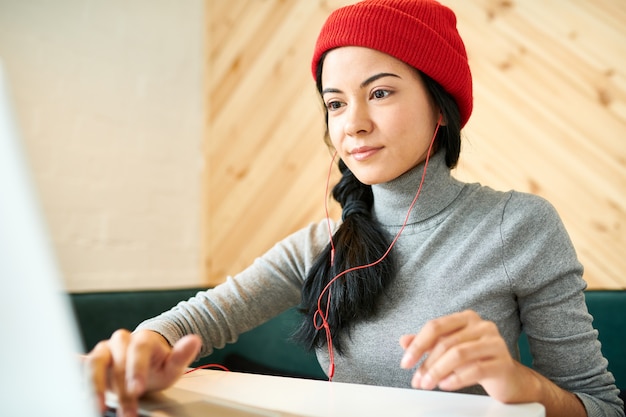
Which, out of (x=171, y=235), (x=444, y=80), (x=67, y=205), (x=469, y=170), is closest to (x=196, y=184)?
(x=171, y=235)

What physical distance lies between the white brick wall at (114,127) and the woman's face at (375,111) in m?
1.19

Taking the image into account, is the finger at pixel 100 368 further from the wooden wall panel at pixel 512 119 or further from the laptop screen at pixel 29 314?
the wooden wall panel at pixel 512 119

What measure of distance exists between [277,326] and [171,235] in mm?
803

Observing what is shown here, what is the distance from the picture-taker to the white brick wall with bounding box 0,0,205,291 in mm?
1855

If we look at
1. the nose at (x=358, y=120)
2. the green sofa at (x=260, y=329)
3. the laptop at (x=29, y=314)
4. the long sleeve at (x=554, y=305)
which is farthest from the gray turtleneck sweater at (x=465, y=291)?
the laptop at (x=29, y=314)

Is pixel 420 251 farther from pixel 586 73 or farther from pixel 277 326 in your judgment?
pixel 586 73

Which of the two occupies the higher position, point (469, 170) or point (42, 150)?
point (42, 150)

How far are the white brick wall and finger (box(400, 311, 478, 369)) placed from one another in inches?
61.1

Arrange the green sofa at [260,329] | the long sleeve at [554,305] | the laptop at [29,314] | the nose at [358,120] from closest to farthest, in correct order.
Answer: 1. the laptop at [29,314]
2. the long sleeve at [554,305]
3. the nose at [358,120]
4. the green sofa at [260,329]

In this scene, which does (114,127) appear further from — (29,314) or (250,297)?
(29,314)

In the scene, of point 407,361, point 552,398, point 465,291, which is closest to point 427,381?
point 407,361

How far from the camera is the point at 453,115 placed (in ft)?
3.50

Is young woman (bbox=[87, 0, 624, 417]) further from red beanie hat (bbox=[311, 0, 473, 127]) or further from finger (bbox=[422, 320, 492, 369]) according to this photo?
finger (bbox=[422, 320, 492, 369])

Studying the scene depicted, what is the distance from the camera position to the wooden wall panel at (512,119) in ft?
5.20
